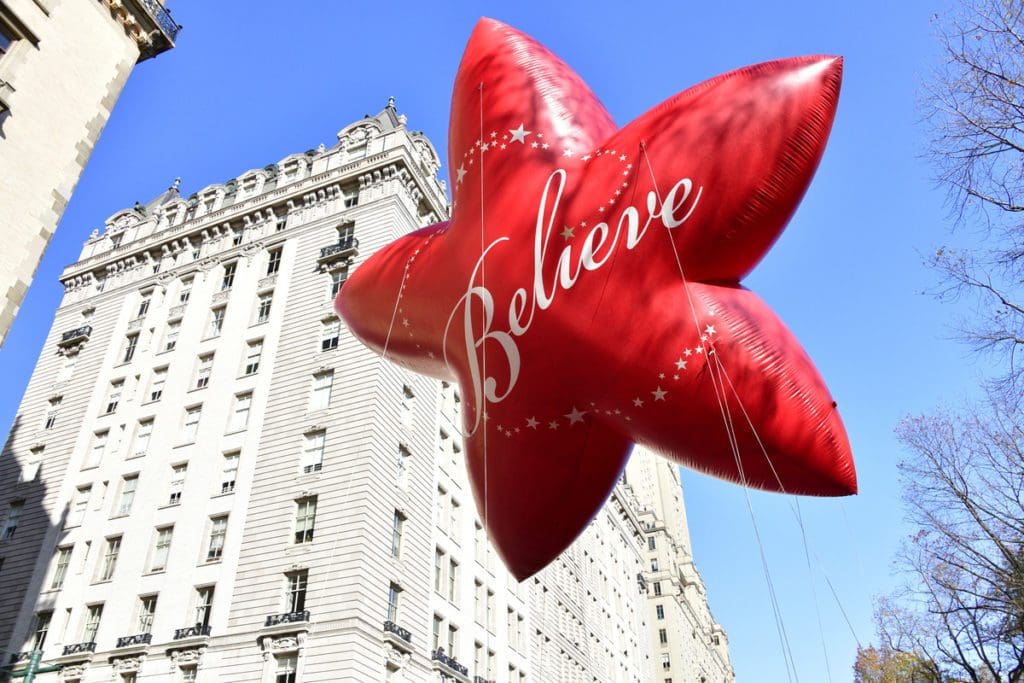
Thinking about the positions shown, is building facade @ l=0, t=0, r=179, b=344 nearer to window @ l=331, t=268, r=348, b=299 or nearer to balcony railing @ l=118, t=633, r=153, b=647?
window @ l=331, t=268, r=348, b=299

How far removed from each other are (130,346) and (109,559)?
41.5 ft

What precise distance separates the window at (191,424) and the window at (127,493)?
9.41ft

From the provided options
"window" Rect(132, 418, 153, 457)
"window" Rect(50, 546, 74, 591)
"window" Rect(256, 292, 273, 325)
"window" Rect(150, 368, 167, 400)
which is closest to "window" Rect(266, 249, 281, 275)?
"window" Rect(256, 292, 273, 325)

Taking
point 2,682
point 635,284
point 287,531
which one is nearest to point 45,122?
point 287,531

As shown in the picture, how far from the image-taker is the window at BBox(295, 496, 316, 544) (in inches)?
1047

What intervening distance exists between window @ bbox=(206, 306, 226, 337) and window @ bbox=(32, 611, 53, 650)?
13890 mm

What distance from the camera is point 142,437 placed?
3344 cm

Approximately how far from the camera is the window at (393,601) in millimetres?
25531

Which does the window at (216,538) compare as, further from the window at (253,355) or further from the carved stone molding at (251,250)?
the carved stone molding at (251,250)

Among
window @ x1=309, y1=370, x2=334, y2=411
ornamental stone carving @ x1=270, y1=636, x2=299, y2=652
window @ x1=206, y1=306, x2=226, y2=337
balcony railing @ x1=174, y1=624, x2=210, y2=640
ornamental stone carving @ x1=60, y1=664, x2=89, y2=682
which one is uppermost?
window @ x1=206, y1=306, x2=226, y2=337

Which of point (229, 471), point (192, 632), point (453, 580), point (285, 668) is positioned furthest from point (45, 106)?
point (453, 580)

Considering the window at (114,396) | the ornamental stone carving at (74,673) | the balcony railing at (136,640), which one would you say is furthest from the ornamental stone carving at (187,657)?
the window at (114,396)

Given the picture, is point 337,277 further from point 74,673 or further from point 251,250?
point 74,673

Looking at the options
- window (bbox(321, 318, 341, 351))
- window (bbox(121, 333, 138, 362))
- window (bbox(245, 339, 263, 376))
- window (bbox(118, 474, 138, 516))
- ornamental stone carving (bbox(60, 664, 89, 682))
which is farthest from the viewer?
window (bbox(121, 333, 138, 362))
